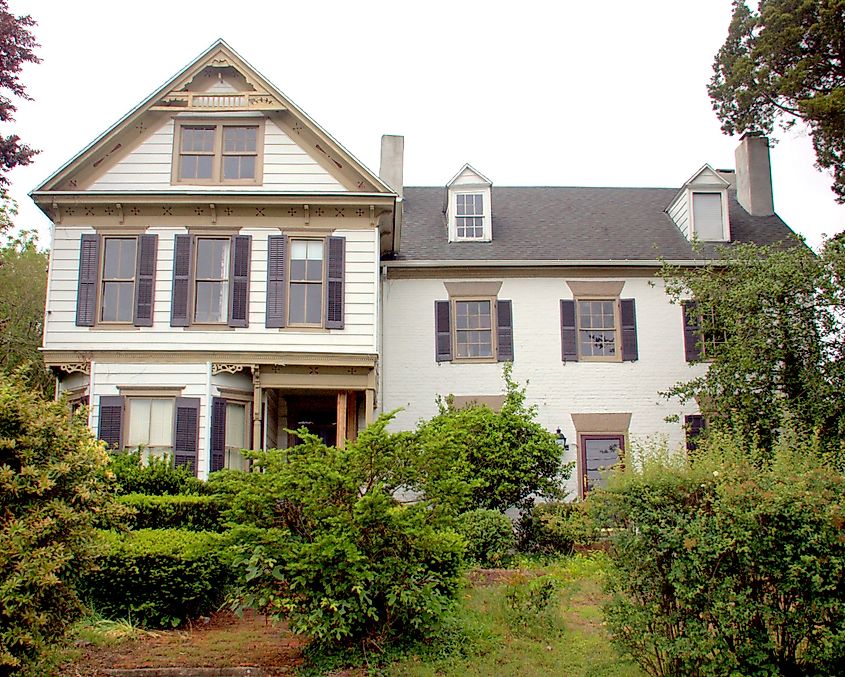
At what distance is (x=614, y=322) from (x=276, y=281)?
26.1ft

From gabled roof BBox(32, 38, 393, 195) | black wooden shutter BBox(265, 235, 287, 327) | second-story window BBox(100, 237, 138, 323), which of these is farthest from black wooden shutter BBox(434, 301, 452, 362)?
second-story window BBox(100, 237, 138, 323)

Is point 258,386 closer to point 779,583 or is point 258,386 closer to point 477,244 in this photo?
point 477,244

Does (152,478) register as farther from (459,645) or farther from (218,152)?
(218,152)

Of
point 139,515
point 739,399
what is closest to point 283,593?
point 139,515

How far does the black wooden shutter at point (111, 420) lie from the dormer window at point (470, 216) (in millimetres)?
9043

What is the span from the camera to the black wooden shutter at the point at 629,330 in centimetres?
2008

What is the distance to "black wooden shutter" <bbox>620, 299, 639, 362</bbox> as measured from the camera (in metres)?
20.1

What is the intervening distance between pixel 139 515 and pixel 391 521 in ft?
15.0

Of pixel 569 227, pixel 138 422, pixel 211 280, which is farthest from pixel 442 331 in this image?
pixel 138 422

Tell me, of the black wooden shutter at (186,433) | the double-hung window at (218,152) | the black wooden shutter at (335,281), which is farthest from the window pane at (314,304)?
the black wooden shutter at (186,433)

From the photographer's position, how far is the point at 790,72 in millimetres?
20141

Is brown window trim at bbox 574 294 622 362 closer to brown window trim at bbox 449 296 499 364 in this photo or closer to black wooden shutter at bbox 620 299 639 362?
black wooden shutter at bbox 620 299 639 362

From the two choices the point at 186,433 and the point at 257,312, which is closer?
the point at 186,433

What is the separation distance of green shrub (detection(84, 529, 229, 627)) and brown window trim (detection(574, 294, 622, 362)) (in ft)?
37.6
